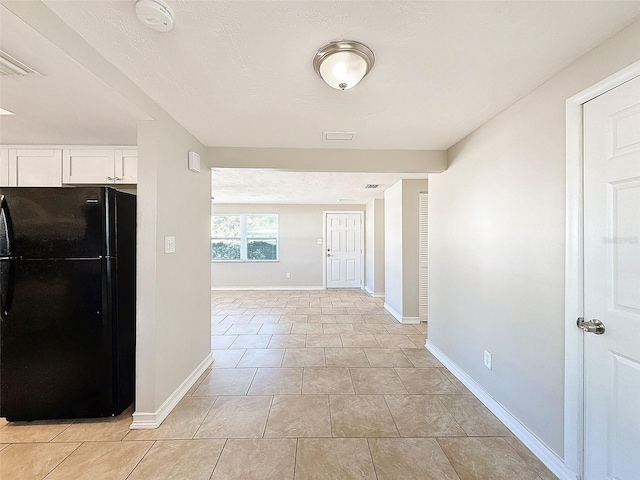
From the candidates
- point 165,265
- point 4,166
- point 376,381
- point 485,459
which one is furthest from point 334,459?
point 4,166

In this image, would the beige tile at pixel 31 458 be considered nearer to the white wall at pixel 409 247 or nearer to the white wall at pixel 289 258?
the white wall at pixel 409 247

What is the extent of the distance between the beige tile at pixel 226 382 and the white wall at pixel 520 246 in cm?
203

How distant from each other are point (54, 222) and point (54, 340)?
2.68 feet

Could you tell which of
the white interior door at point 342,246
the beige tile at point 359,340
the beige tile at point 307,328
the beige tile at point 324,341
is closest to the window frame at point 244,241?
the white interior door at point 342,246

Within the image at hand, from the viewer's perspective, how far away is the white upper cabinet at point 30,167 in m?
2.50

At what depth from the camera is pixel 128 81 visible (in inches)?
64.7

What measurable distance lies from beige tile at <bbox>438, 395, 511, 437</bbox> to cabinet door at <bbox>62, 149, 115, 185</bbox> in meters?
3.50

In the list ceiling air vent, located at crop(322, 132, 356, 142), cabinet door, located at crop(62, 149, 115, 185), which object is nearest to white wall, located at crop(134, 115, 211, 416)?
cabinet door, located at crop(62, 149, 115, 185)

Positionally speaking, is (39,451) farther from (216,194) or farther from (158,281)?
(216,194)

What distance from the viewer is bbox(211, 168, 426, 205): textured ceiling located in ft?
14.0

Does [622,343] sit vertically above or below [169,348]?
above

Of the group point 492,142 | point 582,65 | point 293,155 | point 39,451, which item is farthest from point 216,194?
point 582,65

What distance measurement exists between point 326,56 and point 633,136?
143 centimetres

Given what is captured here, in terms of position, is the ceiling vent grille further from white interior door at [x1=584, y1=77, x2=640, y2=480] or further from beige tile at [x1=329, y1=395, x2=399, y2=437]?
white interior door at [x1=584, y1=77, x2=640, y2=480]
